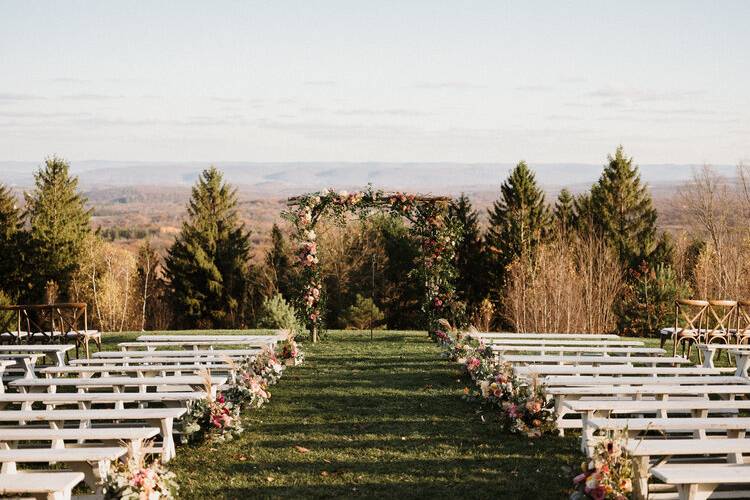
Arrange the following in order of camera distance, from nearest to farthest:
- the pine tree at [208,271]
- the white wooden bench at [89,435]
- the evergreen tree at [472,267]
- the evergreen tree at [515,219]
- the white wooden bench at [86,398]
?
the white wooden bench at [89,435] < the white wooden bench at [86,398] < the evergreen tree at [515,219] < the evergreen tree at [472,267] < the pine tree at [208,271]

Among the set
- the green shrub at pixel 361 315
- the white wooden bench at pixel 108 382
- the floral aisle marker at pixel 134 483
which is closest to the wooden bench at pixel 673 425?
the floral aisle marker at pixel 134 483

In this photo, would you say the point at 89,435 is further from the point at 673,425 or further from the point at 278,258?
the point at 278,258

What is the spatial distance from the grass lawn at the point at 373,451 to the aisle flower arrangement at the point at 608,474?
79 centimetres

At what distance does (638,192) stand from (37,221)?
3448 cm

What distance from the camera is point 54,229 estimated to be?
41.5m

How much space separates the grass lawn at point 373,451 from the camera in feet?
19.4

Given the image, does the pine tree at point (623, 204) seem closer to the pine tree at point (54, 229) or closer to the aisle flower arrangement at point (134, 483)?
the pine tree at point (54, 229)

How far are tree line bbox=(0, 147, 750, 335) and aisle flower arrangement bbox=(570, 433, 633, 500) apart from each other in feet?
83.3

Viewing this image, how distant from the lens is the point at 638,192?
4747 centimetres

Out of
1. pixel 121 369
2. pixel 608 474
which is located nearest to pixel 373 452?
pixel 608 474

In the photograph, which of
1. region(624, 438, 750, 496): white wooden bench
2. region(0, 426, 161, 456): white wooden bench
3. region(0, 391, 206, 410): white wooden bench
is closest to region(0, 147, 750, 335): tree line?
region(0, 391, 206, 410): white wooden bench

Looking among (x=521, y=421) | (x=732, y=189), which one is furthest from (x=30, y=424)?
(x=732, y=189)

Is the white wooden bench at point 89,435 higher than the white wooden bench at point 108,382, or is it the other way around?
Answer: the white wooden bench at point 108,382

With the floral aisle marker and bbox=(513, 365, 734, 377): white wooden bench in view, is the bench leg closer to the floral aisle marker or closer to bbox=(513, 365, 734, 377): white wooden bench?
the floral aisle marker
